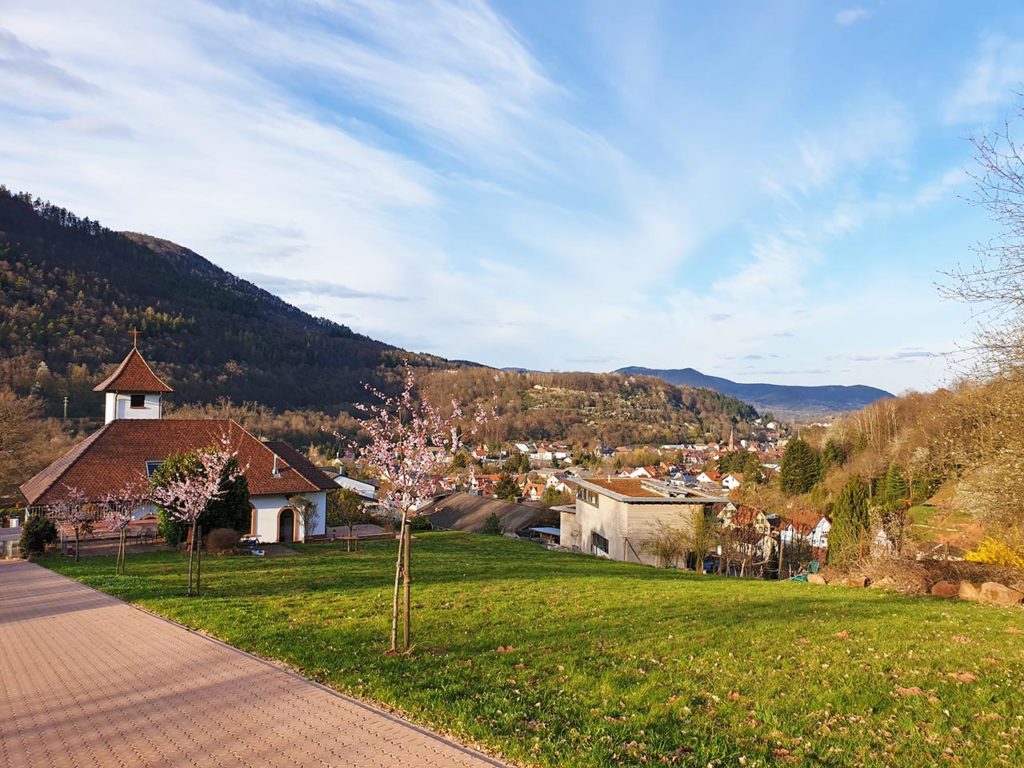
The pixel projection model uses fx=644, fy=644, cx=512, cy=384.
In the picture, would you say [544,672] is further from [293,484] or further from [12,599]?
[293,484]

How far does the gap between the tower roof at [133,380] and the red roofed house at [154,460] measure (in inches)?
1.8

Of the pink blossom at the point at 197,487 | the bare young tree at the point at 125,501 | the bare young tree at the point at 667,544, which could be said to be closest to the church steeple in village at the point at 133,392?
the bare young tree at the point at 125,501

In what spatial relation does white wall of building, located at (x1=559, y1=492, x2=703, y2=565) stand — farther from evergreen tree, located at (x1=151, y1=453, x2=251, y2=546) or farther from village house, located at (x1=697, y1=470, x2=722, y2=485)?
village house, located at (x1=697, y1=470, x2=722, y2=485)

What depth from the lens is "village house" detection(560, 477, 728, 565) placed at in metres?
33.6

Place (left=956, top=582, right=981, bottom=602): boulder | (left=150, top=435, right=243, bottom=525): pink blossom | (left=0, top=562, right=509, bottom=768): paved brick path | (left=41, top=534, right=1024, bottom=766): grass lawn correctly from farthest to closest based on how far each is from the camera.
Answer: (left=150, top=435, right=243, bottom=525): pink blossom
(left=956, top=582, right=981, bottom=602): boulder
(left=0, top=562, right=509, bottom=768): paved brick path
(left=41, top=534, right=1024, bottom=766): grass lawn

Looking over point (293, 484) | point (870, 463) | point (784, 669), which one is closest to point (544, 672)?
point (784, 669)

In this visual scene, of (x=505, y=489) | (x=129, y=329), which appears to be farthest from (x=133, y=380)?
(x=129, y=329)

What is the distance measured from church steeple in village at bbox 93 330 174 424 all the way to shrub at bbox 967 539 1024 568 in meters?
34.9

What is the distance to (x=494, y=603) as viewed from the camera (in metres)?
13.4

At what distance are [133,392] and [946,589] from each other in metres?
35.1

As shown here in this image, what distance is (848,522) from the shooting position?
31.3 m

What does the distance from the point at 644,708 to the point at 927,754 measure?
101 inches

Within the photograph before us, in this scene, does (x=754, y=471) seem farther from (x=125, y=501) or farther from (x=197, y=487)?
(x=197, y=487)

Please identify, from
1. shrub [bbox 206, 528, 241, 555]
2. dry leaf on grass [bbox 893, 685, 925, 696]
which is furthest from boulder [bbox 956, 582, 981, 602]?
shrub [bbox 206, 528, 241, 555]
